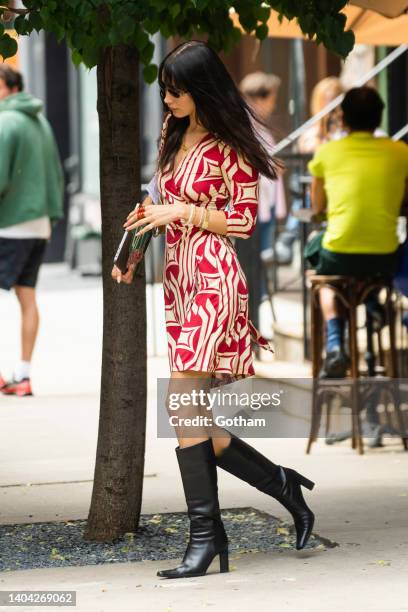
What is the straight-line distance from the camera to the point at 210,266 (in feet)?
17.0

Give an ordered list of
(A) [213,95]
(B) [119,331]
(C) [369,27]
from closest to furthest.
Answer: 1. (A) [213,95]
2. (B) [119,331]
3. (C) [369,27]

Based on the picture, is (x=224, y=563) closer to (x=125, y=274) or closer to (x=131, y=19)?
(x=125, y=274)

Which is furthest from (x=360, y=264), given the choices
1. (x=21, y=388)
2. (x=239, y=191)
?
(x=21, y=388)

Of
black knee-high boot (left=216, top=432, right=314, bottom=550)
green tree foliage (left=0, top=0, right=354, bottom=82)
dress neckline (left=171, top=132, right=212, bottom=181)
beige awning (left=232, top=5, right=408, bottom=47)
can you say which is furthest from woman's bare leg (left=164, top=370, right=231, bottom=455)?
beige awning (left=232, top=5, right=408, bottom=47)

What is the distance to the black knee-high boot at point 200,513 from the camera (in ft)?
16.9

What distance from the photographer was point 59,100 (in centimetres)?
2300

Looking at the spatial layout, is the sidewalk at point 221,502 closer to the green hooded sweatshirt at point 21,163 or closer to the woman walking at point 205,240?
the woman walking at point 205,240

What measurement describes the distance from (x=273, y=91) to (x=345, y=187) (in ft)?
20.1

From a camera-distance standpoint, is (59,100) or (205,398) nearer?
(205,398)

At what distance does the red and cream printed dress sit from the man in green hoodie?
14.7ft

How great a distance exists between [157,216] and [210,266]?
0.85 ft

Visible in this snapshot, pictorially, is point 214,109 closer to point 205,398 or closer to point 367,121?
point 205,398

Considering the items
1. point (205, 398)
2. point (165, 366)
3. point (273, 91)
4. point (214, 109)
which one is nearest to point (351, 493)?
point (205, 398)

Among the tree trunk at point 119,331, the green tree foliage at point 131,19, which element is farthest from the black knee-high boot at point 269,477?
the green tree foliage at point 131,19
